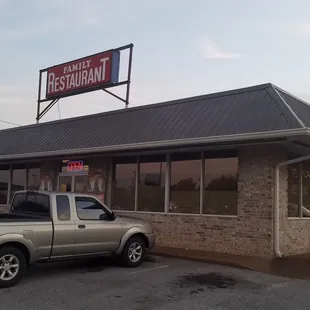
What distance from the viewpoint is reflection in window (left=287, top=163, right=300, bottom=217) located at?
1272cm

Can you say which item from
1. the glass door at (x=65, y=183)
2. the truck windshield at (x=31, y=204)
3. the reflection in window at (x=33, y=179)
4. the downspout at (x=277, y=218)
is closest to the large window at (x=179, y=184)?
the downspout at (x=277, y=218)

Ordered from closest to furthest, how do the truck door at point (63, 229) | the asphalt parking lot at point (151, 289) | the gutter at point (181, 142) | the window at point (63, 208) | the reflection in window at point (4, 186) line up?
the asphalt parking lot at point (151, 289)
the truck door at point (63, 229)
the window at point (63, 208)
the gutter at point (181, 142)
the reflection in window at point (4, 186)

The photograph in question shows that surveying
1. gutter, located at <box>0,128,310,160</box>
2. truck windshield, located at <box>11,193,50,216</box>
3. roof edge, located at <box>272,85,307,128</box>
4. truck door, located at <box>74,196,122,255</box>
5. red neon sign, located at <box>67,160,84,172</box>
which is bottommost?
truck door, located at <box>74,196,122,255</box>

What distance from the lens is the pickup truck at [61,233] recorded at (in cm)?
827

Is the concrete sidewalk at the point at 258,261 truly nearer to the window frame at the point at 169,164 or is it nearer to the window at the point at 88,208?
the window frame at the point at 169,164

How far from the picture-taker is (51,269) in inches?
393

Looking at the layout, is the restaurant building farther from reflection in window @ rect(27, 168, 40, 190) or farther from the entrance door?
reflection in window @ rect(27, 168, 40, 190)

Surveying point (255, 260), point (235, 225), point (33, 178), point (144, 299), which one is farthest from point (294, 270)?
point (33, 178)

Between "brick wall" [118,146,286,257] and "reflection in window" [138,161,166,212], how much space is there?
4.76 ft

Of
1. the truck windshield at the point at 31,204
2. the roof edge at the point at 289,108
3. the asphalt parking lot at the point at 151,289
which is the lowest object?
the asphalt parking lot at the point at 151,289

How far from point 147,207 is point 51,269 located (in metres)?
5.03

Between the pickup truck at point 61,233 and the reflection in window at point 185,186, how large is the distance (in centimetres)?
280

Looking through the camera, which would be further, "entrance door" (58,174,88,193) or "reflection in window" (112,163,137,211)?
"entrance door" (58,174,88,193)

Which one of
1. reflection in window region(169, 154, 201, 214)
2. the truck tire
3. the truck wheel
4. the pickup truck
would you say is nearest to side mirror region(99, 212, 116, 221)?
the pickup truck
